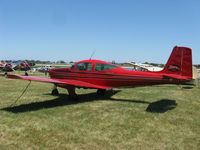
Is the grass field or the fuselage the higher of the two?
the fuselage

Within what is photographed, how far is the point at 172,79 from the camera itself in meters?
12.7

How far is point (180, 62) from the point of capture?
13359 millimetres

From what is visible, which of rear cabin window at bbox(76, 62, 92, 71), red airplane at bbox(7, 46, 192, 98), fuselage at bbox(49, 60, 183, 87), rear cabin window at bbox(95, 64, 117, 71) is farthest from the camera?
rear cabin window at bbox(76, 62, 92, 71)

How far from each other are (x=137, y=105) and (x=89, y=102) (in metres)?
2.31

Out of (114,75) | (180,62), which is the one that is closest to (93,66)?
(114,75)

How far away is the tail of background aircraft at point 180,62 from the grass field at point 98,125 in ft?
5.00

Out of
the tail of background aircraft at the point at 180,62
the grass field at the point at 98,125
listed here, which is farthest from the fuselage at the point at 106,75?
the grass field at the point at 98,125

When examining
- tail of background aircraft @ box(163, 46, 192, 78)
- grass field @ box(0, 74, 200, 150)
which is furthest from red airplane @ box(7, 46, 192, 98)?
grass field @ box(0, 74, 200, 150)

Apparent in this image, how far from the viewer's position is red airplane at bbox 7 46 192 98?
1311 cm

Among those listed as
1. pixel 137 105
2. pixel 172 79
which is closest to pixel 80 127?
pixel 137 105

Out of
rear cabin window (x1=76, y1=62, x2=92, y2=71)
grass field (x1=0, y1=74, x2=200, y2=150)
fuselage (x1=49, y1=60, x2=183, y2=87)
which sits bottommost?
grass field (x1=0, y1=74, x2=200, y2=150)

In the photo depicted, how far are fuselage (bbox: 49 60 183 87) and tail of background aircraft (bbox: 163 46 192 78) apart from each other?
0.56m

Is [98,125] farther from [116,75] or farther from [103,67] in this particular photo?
[103,67]

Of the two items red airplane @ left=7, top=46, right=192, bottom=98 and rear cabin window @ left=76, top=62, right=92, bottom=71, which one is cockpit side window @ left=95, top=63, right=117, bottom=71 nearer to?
red airplane @ left=7, top=46, right=192, bottom=98
